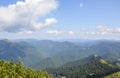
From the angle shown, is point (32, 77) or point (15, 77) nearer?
point (15, 77)

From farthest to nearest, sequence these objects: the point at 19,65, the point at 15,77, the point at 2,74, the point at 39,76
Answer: the point at 39,76 → the point at 19,65 → the point at 15,77 → the point at 2,74

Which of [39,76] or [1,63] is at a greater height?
[1,63]

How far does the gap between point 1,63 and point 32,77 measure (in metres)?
21.6

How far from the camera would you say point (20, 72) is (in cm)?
14450

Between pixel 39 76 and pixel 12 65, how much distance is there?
69.6 feet

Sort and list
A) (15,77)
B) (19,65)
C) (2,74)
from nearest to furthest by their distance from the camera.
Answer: (2,74)
(15,77)
(19,65)

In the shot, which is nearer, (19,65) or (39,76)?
(19,65)

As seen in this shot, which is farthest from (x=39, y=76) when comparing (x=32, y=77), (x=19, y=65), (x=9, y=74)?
(x=9, y=74)

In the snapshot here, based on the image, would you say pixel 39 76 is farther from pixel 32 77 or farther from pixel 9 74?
pixel 9 74

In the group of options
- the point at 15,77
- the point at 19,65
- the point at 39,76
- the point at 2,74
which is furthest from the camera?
the point at 39,76

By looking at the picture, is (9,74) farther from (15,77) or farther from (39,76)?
(39,76)

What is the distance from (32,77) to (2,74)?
28.9m

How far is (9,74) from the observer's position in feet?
435

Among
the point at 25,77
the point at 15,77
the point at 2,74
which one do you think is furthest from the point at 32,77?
the point at 2,74
